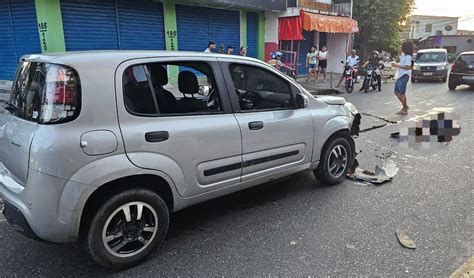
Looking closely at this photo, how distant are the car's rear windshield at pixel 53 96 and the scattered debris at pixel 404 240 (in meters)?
2.88

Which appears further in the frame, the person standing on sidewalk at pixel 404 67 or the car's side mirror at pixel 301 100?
the person standing on sidewalk at pixel 404 67

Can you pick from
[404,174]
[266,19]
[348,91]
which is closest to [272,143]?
[404,174]

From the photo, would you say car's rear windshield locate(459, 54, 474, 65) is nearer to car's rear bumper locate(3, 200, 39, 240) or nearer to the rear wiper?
the rear wiper

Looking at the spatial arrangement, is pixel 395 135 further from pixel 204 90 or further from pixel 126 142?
pixel 126 142

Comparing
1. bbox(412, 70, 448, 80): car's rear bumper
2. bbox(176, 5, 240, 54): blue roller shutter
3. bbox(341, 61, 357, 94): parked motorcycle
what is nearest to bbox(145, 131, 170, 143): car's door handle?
bbox(176, 5, 240, 54): blue roller shutter

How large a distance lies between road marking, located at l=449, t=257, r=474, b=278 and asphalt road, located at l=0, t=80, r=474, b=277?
9 cm

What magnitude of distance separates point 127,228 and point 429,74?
705 inches

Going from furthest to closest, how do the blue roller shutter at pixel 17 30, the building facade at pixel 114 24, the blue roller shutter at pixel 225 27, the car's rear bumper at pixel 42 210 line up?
the blue roller shutter at pixel 225 27 < the blue roller shutter at pixel 17 30 < the building facade at pixel 114 24 < the car's rear bumper at pixel 42 210

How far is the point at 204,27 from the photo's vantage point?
46.2ft

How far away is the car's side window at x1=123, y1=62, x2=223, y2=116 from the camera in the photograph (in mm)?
2820

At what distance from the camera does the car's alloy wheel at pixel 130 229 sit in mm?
2746

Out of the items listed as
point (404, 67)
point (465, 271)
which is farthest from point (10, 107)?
point (404, 67)

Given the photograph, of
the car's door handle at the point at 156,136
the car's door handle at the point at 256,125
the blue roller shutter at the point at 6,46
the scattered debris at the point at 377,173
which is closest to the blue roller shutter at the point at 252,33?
the blue roller shutter at the point at 6,46

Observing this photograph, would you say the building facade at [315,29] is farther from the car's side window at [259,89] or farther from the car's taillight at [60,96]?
the car's taillight at [60,96]
